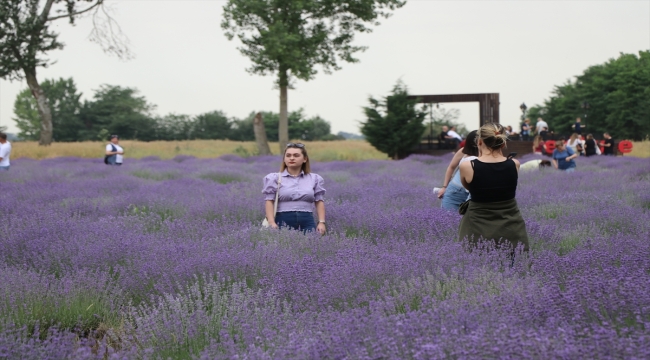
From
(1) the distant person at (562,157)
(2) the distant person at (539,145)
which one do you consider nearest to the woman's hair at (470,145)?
(1) the distant person at (562,157)

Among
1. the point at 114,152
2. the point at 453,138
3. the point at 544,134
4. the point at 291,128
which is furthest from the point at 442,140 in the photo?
the point at 291,128

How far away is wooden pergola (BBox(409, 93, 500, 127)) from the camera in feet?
84.9

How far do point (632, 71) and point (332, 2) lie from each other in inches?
1213

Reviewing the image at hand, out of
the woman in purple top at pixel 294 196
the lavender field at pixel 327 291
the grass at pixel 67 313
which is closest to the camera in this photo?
the lavender field at pixel 327 291

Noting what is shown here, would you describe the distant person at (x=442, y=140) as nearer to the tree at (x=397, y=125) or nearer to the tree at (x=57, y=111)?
the tree at (x=397, y=125)

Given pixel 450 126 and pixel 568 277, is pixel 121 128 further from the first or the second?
pixel 568 277

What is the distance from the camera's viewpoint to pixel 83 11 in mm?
27641

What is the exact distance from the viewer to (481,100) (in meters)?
26.0

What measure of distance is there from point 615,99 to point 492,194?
48553 mm

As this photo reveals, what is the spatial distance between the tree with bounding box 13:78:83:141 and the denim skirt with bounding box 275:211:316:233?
57.3m

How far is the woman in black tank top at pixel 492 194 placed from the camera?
4312 mm

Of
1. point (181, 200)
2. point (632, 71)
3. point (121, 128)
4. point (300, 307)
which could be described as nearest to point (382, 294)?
point (300, 307)

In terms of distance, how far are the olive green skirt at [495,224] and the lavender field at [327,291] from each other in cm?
19

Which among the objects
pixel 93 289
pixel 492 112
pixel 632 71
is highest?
pixel 632 71
